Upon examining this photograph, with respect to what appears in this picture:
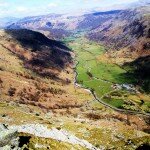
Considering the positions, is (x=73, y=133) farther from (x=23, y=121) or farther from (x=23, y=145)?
(x=23, y=145)

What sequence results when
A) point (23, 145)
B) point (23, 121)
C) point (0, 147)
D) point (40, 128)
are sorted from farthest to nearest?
point (23, 121), point (40, 128), point (23, 145), point (0, 147)

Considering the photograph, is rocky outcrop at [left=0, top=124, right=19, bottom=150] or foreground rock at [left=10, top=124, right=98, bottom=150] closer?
rocky outcrop at [left=0, top=124, right=19, bottom=150]

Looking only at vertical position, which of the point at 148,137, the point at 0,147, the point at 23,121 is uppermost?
the point at 0,147

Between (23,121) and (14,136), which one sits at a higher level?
(14,136)

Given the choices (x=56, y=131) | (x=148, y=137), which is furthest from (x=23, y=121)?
(x=148, y=137)

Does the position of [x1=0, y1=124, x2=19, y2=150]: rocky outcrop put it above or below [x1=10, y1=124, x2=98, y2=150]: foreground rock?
above

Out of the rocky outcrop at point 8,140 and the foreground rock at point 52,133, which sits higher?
the rocky outcrop at point 8,140

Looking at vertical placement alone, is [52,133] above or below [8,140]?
below

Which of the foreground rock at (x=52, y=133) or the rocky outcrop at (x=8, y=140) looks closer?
the rocky outcrop at (x=8, y=140)

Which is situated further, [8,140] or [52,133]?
[52,133]

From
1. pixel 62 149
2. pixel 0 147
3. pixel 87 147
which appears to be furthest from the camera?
pixel 87 147

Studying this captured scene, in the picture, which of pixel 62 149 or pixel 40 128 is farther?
pixel 40 128
